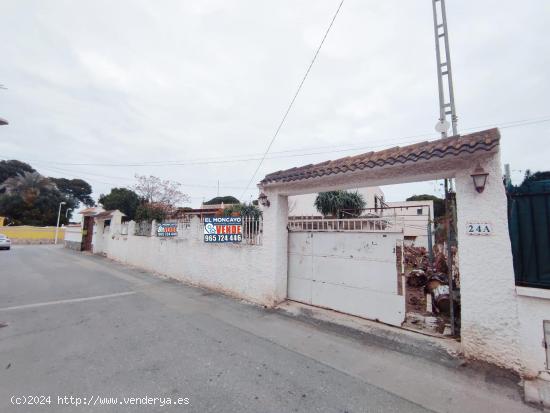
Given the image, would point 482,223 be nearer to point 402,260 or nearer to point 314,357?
point 402,260

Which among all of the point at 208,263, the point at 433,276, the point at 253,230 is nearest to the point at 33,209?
the point at 208,263

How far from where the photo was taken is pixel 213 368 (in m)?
3.50

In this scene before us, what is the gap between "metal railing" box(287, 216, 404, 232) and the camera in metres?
5.21

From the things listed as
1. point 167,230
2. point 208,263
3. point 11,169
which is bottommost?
point 208,263

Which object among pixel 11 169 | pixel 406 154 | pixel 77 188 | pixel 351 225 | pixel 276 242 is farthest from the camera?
pixel 77 188

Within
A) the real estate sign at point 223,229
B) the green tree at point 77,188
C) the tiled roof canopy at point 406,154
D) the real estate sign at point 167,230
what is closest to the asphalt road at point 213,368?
the real estate sign at point 223,229

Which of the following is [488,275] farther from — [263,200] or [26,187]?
[26,187]

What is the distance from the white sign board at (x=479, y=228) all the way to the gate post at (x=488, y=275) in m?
0.03

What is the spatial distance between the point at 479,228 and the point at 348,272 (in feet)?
8.21

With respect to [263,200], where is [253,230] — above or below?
below

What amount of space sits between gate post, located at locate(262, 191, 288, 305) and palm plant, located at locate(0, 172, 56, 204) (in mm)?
45010

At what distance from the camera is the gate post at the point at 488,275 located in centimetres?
352

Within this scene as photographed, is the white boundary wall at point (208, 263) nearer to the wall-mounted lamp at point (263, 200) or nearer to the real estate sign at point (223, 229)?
the real estate sign at point (223, 229)

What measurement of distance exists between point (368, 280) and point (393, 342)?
119 cm
